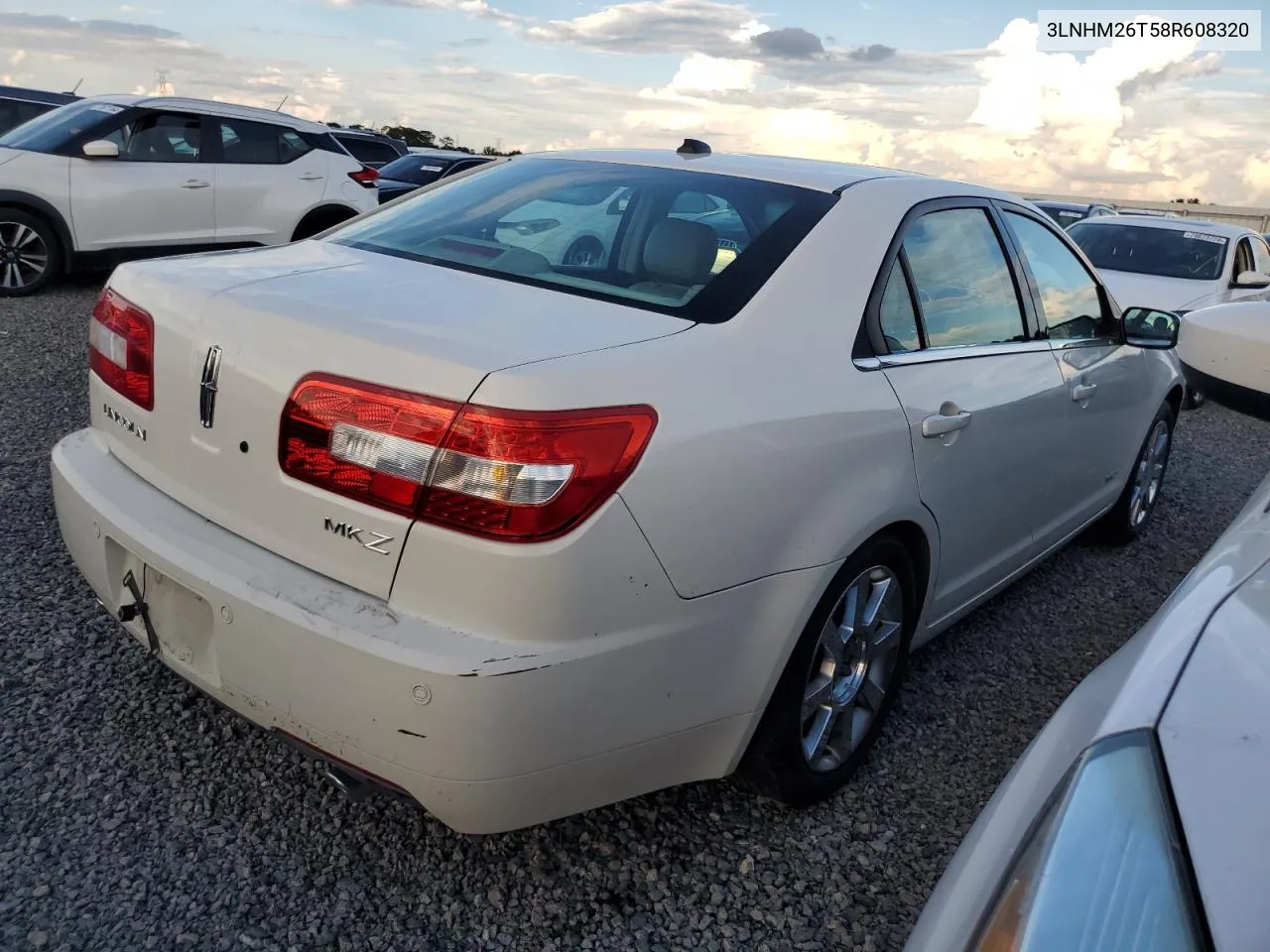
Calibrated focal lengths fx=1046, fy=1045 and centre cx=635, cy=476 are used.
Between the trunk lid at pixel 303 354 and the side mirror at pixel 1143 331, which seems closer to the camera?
the trunk lid at pixel 303 354

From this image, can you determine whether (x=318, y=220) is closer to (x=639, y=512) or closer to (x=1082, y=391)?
Answer: (x=1082, y=391)

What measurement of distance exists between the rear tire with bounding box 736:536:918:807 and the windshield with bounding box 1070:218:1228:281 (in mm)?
7750

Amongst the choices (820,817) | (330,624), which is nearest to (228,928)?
(330,624)

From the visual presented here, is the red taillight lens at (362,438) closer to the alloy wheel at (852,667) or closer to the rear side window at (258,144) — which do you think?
the alloy wheel at (852,667)

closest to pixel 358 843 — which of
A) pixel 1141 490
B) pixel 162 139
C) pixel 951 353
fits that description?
pixel 951 353

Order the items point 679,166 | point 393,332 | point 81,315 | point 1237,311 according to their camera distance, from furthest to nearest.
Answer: point 81,315 < point 679,166 < point 1237,311 < point 393,332

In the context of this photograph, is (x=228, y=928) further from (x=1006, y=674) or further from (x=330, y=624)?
(x=1006, y=674)

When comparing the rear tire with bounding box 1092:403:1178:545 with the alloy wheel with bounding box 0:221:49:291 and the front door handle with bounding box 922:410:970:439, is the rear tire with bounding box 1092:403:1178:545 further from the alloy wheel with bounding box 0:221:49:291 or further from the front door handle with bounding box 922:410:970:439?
the alloy wheel with bounding box 0:221:49:291

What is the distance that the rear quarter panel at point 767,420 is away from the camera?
6.34 feet

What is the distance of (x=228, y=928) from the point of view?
2096 mm

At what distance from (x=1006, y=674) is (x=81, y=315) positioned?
22.8ft

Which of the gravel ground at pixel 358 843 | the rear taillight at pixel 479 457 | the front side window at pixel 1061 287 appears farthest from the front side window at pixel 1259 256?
the rear taillight at pixel 479 457

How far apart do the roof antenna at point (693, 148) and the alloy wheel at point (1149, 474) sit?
2565 mm

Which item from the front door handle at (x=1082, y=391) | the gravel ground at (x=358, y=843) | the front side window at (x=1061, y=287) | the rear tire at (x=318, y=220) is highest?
the front side window at (x=1061, y=287)
